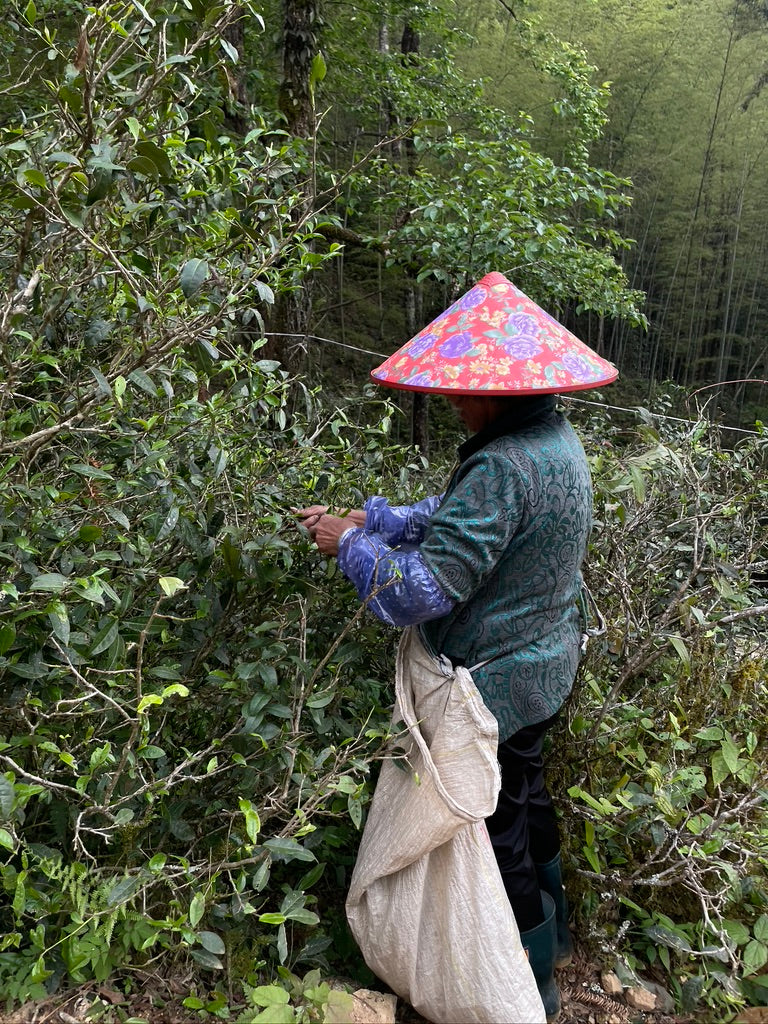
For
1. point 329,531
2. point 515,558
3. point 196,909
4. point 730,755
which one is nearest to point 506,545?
point 515,558

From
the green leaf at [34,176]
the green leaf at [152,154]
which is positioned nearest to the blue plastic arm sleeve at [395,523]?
the green leaf at [152,154]

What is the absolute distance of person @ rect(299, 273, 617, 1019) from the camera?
60.5 inches

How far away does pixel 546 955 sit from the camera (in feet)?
5.93

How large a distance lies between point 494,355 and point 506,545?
0.40 meters

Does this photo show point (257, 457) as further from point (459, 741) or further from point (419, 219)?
point (419, 219)

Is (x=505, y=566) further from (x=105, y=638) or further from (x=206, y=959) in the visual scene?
(x=206, y=959)

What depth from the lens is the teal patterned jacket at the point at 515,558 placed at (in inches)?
60.3

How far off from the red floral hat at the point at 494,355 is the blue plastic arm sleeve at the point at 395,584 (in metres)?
0.34

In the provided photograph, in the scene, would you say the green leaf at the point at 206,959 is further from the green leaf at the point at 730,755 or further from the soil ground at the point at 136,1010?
the green leaf at the point at 730,755

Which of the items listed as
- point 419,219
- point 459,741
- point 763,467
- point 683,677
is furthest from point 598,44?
point 459,741

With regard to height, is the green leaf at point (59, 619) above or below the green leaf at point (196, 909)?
above

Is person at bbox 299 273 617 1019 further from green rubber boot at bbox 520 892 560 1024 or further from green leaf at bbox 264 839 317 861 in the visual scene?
green leaf at bbox 264 839 317 861

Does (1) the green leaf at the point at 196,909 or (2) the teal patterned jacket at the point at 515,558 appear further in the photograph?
(2) the teal patterned jacket at the point at 515,558

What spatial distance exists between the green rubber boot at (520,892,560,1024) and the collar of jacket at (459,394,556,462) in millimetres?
1095
